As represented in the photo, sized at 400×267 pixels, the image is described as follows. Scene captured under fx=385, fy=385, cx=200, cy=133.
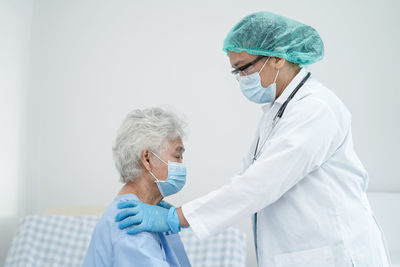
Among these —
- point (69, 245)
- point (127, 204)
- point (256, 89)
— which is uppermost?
point (256, 89)

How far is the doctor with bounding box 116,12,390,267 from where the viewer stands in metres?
1.03

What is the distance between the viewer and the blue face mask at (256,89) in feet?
4.07

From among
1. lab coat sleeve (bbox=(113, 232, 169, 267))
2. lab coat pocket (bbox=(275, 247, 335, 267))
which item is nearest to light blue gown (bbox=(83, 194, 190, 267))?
lab coat sleeve (bbox=(113, 232, 169, 267))

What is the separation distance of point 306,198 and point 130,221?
0.50m

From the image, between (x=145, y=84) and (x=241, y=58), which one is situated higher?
(x=241, y=58)

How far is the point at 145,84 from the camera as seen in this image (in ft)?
8.93

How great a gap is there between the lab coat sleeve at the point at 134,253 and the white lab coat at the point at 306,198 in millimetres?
146

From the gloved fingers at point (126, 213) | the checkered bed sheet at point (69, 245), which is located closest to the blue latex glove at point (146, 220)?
the gloved fingers at point (126, 213)

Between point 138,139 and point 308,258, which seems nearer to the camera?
point 308,258

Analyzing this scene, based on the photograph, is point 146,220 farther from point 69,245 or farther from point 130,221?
point 69,245

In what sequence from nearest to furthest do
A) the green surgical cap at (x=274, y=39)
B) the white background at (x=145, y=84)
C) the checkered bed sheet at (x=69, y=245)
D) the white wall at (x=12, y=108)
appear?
the green surgical cap at (x=274, y=39) < the checkered bed sheet at (x=69, y=245) < the white wall at (x=12, y=108) < the white background at (x=145, y=84)

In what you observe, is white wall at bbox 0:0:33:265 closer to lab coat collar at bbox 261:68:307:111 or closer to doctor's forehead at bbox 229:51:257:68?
doctor's forehead at bbox 229:51:257:68

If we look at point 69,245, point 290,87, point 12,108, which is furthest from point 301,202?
point 12,108

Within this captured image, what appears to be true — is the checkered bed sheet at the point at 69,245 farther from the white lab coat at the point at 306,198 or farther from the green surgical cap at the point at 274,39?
the green surgical cap at the point at 274,39
